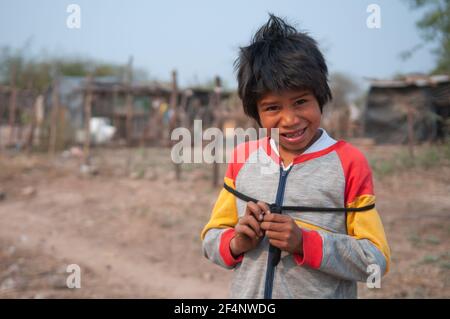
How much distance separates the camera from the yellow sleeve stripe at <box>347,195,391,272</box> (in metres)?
1.35

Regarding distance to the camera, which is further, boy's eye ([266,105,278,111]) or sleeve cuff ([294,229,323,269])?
boy's eye ([266,105,278,111])

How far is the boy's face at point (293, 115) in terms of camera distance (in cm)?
142

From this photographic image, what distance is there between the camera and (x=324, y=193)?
1405mm

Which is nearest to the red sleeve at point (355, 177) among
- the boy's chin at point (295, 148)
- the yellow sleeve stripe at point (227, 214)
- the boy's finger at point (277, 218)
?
the boy's chin at point (295, 148)

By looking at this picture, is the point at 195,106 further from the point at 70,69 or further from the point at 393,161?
the point at 70,69

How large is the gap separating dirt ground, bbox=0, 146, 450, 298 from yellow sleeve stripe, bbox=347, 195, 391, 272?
291 centimetres

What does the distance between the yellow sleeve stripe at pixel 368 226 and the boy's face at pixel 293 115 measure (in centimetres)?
25

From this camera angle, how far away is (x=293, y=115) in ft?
4.65

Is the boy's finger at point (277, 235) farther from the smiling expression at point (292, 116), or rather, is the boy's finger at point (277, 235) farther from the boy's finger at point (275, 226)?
the smiling expression at point (292, 116)

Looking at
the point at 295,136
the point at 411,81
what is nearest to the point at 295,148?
the point at 295,136

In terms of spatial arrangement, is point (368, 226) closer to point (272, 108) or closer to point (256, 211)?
point (256, 211)

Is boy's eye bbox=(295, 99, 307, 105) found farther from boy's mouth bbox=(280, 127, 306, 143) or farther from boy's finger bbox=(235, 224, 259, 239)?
boy's finger bbox=(235, 224, 259, 239)

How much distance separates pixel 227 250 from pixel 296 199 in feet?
0.90

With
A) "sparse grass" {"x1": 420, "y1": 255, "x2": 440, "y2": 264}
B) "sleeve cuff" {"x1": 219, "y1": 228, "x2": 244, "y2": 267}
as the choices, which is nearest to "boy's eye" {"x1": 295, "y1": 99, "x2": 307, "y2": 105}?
"sleeve cuff" {"x1": 219, "y1": 228, "x2": 244, "y2": 267}
